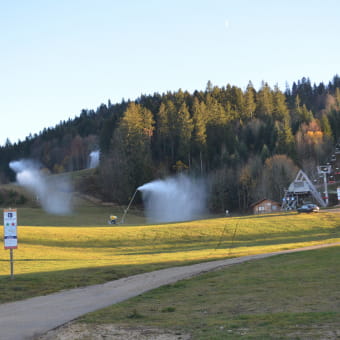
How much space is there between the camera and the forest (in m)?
104

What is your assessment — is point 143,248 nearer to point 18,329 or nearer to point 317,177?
point 18,329

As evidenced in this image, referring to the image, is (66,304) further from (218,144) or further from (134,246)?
(218,144)

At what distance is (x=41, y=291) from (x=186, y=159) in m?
95.6

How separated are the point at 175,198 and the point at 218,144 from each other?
22983mm

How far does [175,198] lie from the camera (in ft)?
342

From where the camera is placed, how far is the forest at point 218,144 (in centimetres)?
10406

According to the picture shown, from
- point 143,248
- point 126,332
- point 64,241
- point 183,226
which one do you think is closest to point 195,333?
point 126,332

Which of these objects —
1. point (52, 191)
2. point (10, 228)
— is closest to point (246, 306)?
point (10, 228)

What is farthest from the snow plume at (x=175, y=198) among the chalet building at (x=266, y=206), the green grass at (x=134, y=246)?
the green grass at (x=134, y=246)

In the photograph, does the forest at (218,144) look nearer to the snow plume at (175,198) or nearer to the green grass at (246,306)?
the snow plume at (175,198)

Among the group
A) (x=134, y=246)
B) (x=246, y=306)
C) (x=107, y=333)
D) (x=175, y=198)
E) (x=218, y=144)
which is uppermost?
(x=218, y=144)

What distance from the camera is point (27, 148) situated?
633 ft

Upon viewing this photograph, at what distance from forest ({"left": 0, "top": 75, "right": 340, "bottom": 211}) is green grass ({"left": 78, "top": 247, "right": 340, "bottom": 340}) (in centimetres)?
7912

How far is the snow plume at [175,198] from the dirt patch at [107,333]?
3174 inches
